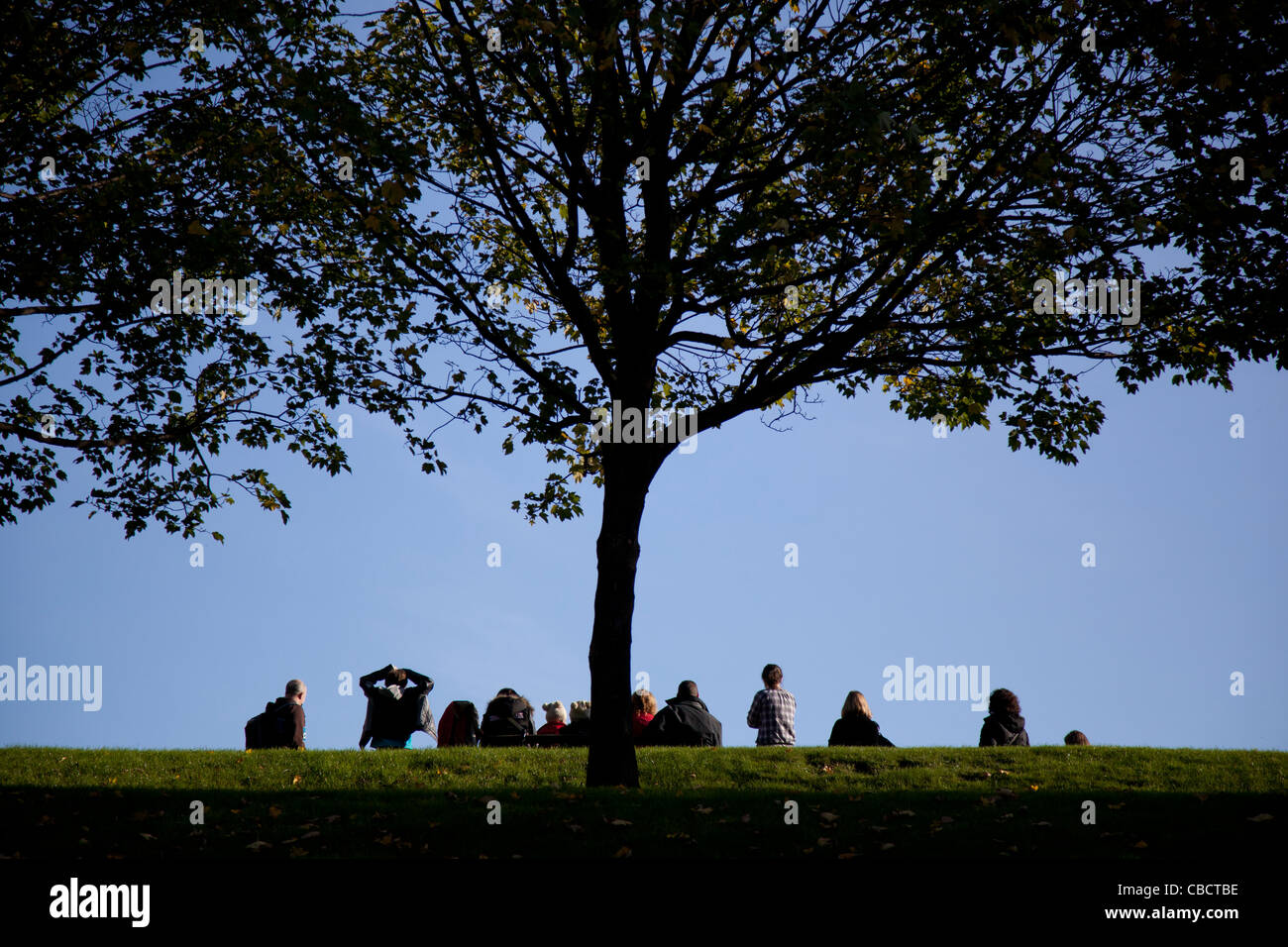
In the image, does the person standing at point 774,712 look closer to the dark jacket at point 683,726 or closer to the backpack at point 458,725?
the dark jacket at point 683,726

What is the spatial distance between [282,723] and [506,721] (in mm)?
3408

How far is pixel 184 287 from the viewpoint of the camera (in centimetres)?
1358

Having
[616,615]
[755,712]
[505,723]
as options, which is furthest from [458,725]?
[616,615]

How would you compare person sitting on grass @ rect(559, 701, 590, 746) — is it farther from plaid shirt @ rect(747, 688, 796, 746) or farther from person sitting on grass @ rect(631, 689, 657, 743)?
plaid shirt @ rect(747, 688, 796, 746)

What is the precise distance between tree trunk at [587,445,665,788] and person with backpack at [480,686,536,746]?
435 centimetres

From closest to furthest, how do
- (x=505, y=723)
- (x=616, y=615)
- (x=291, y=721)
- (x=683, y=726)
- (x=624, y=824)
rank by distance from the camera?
(x=624, y=824)
(x=616, y=615)
(x=683, y=726)
(x=291, y=721)
(x=505, y=723)

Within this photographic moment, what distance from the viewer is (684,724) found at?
14.5 meters

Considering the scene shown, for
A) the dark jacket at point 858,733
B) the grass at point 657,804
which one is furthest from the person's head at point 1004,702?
the dark jacket at point 858,733

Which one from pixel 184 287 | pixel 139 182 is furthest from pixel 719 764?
pixel 139 182

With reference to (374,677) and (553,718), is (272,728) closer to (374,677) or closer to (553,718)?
(374,677)

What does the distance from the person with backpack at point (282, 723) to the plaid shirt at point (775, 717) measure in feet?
23.2

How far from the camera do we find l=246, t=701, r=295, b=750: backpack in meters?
14.8

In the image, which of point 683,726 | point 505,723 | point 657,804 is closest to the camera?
point 657,804

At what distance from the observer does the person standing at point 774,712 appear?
15031 millimetres
